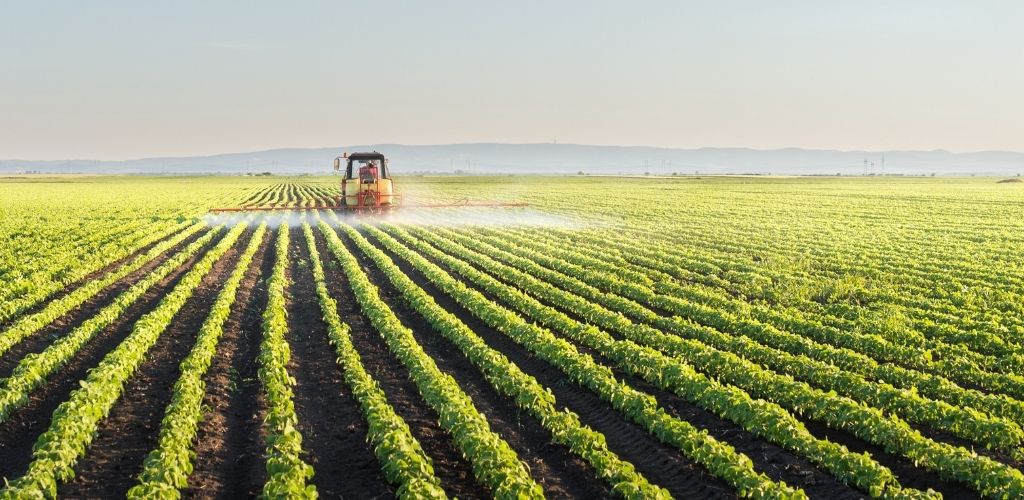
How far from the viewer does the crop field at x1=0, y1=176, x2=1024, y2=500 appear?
23.6ft

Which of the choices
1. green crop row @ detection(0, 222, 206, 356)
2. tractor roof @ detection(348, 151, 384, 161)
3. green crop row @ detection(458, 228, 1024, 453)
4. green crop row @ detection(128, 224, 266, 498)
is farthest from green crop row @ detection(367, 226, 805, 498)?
tractor roof @ detection(348, 151, 384, 161)

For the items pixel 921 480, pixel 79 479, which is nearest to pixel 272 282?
pixel 79 479

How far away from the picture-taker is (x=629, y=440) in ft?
26.9

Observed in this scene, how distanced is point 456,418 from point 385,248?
17657 millimetres

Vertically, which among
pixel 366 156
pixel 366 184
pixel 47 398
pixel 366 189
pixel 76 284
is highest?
pixel 366 156

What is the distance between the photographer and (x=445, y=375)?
32.6 ft

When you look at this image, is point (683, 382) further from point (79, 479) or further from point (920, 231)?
point (920, 231)

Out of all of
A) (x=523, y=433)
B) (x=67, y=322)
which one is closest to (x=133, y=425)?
(x=523, y=433)

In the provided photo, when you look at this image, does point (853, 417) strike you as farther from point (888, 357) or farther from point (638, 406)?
point (888, 357)

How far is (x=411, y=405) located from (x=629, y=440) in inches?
112

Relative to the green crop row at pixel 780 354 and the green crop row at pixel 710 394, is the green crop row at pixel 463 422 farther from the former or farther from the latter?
the green crop row at pixel 780 354

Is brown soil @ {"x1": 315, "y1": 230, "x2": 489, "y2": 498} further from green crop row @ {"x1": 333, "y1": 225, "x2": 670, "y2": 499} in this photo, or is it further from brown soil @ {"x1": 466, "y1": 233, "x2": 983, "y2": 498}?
brown soil @ {"x1": 466, "y1": 233, "x2": 983, "y2": 498}

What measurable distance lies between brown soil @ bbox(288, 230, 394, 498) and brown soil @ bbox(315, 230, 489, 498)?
1.70ft

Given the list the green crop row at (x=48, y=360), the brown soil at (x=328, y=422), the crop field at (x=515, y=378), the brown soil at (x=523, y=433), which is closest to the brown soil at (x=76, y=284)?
the crop field at (x=515, y=378)
